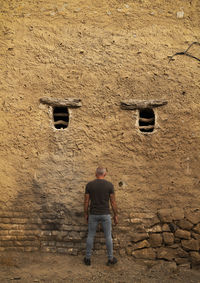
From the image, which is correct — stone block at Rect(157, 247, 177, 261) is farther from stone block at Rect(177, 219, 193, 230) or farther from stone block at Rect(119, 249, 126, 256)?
stone block at Rect(119, 249, 126, 256)

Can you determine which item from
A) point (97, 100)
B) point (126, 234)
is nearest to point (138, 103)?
point (97, 100)

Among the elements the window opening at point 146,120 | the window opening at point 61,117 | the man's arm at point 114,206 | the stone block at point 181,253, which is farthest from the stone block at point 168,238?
the window opening at point 61,117

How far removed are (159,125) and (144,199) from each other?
1196 millimetres

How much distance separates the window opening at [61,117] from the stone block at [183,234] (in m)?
2.39

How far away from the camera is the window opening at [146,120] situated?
398cm

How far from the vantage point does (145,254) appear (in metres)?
3.58

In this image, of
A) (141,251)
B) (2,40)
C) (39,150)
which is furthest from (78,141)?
(2,40)

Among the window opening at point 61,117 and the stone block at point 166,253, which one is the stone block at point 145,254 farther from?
the window opening at point 61,117

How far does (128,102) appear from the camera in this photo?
396 cm

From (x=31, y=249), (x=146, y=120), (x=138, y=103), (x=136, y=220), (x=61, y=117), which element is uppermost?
(x=138, y=103)

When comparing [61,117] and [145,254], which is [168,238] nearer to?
[145,254]

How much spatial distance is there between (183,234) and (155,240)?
42 cm

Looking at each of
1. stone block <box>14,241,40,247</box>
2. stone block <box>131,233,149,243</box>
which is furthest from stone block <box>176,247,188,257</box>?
stone block <box>14,241,40,247</box>

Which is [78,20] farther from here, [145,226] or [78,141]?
[145,226]
